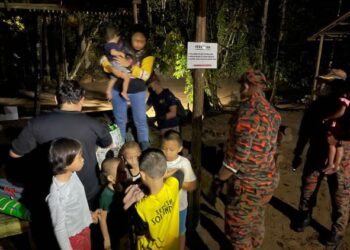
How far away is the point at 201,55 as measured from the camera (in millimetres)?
3502

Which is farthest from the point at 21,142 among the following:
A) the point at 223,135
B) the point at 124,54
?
the point at 223,135

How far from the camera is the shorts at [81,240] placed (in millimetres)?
2719

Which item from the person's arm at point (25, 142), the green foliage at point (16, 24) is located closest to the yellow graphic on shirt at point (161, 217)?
the person's arm at point (25, 142)

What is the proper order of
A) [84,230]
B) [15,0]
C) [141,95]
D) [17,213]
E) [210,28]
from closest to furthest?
1. [84,230]
2. [17,213]
3. [141,95]
4. [15,0]
5. [210,28]

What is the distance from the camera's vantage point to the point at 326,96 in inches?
147

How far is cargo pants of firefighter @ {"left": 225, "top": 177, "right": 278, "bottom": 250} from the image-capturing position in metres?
2.98

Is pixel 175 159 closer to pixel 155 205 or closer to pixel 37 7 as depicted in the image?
pixel 155 205

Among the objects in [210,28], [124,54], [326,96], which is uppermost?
[210,28]

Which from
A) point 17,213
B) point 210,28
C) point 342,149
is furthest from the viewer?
point 210,28

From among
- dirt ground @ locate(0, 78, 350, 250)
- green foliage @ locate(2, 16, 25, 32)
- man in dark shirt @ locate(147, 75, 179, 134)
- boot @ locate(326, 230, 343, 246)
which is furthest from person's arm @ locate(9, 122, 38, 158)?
green foliage @ locate(2, 16, 25, 32)

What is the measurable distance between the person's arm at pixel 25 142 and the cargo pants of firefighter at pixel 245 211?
1.92m

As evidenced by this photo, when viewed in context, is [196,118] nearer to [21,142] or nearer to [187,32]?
[21,142]

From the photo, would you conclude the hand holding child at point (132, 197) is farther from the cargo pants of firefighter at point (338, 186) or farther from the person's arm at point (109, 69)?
the cargo pants of firefighter at point (338, 186)

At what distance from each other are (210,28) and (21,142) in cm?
831
